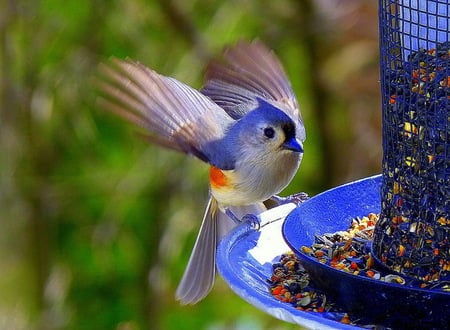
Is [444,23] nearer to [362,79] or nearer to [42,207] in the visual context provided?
[362,79]

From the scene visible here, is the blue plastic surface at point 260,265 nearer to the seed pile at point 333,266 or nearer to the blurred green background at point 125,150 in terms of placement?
the seed pile at point 333,266

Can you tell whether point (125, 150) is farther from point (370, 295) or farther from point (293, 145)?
point (370, 295)

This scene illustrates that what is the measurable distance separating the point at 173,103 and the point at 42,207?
3.77 m

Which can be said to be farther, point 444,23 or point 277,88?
point 277,88

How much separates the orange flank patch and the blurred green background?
2212 millimetres

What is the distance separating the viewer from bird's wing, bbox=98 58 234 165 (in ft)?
13.1

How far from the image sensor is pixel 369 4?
673 centimetres

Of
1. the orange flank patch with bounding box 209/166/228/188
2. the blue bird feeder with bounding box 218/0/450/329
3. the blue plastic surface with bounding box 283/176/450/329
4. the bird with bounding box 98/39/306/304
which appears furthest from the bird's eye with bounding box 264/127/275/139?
the blue bird feeder with bounding box 218/0/450/329

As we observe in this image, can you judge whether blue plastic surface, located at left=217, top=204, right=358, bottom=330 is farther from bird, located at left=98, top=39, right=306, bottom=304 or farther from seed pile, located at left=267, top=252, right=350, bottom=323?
bird, located at left=98, top=39, right=306, bottom=304

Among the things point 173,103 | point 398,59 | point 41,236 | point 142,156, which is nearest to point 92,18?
point 142,156

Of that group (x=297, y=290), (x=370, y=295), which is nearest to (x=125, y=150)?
(x=297, y=290)

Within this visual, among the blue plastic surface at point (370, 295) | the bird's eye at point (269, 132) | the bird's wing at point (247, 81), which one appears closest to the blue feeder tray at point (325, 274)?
the blue plastic surface at point (370, 295)

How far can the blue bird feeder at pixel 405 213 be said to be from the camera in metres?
3.31

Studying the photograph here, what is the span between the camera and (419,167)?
12.0ft
